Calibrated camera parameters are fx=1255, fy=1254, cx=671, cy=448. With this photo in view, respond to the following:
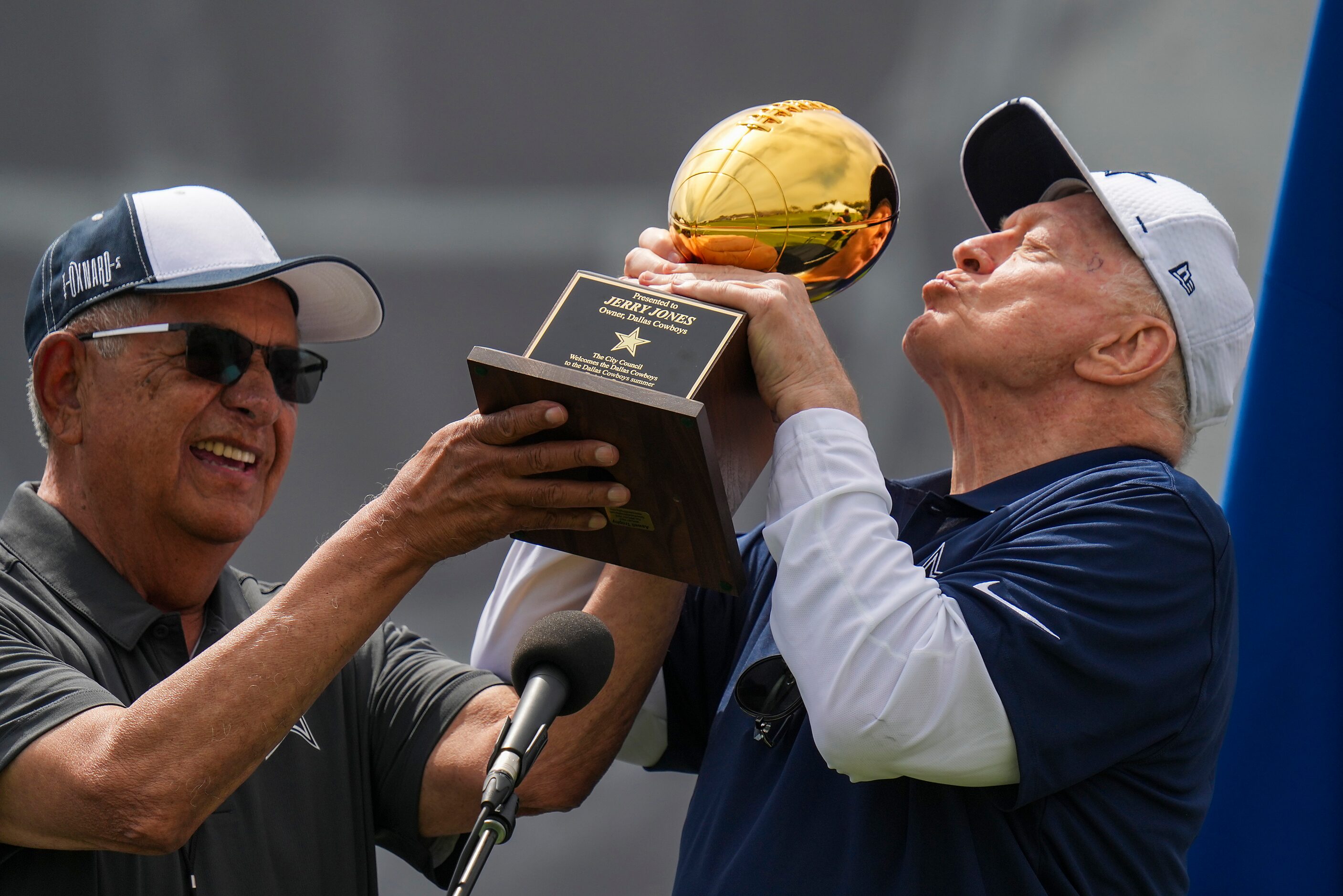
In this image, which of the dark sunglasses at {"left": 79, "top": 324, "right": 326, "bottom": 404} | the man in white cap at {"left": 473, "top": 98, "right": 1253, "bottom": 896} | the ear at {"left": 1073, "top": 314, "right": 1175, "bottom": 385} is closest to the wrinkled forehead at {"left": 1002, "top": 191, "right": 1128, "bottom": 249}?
the man in white cap at {"left": 473, "top": 98, "right": 1253, "bottom": 896}

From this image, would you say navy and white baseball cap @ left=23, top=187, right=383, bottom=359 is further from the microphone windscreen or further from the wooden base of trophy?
the microphone windscreen

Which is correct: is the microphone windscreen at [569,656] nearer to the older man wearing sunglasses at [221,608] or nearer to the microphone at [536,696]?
the microphone at [536,696]

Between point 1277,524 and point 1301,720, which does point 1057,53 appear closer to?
point 1277,524

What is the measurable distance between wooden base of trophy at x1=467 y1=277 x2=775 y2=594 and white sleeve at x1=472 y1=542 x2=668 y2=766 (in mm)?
348

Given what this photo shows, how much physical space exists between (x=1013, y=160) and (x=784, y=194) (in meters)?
0.71

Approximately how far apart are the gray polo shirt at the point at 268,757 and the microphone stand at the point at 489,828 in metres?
0.77

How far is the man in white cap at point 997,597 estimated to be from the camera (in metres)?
1.53

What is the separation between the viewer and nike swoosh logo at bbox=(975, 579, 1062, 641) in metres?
1.54

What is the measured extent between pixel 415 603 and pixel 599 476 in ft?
6.59

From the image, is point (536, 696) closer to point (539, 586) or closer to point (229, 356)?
point (539, 586)

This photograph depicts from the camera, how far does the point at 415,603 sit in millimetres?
3467

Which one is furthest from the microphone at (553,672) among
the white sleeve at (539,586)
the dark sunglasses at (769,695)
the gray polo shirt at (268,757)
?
the gray polo shirt at (268,757)

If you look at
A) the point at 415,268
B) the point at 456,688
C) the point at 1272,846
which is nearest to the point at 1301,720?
the point at 1272,846

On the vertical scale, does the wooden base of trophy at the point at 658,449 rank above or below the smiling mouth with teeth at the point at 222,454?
above
